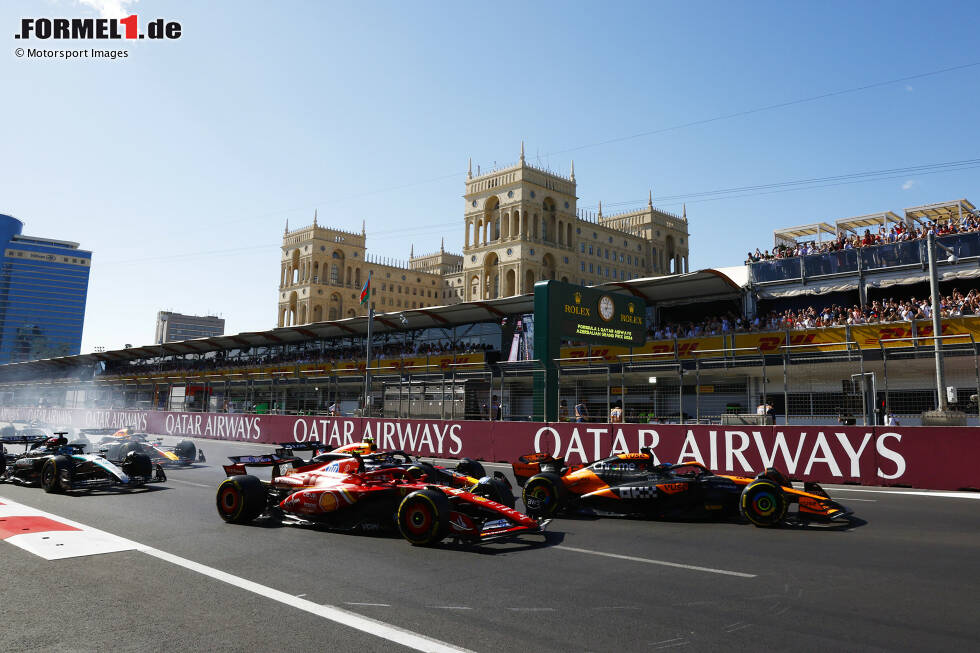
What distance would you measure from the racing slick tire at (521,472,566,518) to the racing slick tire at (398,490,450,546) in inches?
101

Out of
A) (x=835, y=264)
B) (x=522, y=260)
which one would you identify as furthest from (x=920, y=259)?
(x=522, y=260)

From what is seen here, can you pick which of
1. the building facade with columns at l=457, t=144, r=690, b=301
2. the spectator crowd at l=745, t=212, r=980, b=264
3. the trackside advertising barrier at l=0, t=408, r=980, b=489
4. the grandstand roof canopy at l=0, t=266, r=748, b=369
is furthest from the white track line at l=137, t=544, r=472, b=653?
the building facade with columns at l=457, t=144, r=690, b=301

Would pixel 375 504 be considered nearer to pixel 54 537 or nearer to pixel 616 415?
pixel 54 537

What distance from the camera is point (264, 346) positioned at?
170 feet

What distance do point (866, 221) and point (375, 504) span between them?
3607 centimetres

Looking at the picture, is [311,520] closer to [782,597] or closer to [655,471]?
[655,471]

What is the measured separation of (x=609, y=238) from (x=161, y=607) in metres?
104

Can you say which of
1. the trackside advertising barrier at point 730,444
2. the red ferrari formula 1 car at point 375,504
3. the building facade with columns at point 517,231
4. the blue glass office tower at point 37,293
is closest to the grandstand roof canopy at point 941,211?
the trackside advertising barrier at point 730,444

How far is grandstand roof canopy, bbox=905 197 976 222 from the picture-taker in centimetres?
3244

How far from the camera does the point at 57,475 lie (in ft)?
38.9

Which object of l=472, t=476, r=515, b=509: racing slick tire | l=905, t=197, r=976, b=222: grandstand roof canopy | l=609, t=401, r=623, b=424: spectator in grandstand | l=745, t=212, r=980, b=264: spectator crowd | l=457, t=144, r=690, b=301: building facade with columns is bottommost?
l=472, t=476, r=515, b=509: racing slick tire

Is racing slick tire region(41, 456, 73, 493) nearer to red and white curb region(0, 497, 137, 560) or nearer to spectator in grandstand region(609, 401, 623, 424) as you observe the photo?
red and white curb region(0, 497, 137, 560)

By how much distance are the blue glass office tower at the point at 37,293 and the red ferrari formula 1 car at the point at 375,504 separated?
18329cm

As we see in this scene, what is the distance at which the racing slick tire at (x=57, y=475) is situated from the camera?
466 inches
